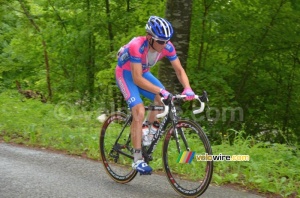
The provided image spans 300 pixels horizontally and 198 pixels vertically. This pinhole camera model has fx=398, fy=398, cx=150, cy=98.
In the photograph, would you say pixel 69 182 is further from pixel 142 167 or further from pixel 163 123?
pixel 163 123

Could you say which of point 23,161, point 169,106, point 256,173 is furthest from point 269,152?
point 23,161

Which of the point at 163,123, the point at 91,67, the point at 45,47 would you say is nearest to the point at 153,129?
the point at 163,123

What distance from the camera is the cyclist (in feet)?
15.5

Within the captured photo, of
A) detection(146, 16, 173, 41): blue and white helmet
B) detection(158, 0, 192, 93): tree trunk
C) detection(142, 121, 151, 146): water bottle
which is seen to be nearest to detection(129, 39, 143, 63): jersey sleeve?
detection(146, 16, 173, 41): blue and white helmet

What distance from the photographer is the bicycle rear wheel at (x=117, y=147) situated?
5.67m

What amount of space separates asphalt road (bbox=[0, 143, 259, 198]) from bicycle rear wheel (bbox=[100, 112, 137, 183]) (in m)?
0.14

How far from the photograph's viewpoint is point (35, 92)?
1700 cm

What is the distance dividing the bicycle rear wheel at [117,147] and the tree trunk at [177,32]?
2.76 metres

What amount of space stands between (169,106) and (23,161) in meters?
3.09

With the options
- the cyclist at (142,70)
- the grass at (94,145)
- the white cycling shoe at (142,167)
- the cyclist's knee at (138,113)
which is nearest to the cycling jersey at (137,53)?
the cyclist at (142,70)

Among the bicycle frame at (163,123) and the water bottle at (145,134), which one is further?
the water bottle at (145,134)

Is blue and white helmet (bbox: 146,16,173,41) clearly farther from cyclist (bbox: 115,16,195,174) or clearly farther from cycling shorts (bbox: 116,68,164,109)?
cycling shorts (bbox: 116,68,164,109)

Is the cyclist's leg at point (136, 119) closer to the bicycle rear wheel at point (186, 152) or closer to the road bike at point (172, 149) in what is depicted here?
the road bike at point (172, 149)

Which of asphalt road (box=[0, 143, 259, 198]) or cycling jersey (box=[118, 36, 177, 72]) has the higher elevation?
cycling jersey (box=[118, 36, 177, 72])
